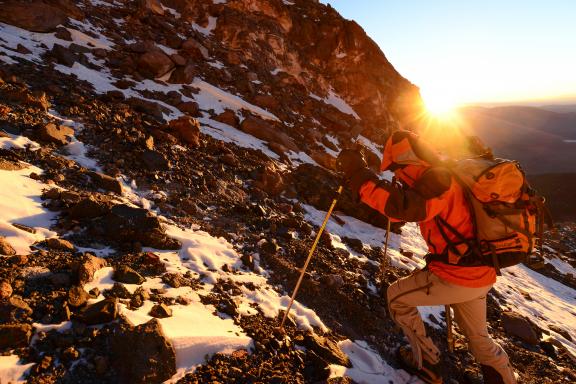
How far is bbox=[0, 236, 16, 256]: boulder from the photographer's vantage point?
10.8 ft

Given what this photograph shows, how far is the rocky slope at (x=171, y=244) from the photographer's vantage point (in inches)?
114

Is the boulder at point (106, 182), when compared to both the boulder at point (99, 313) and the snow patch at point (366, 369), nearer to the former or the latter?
the boulder at point (99, 313)

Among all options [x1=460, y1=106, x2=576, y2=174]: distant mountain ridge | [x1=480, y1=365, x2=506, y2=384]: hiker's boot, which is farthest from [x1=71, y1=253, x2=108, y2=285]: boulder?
[x1=460, y1=106, x2=576, y2=174]: distant mountain ridge

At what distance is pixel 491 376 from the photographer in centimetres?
378

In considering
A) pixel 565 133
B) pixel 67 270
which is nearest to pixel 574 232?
pixel 67 270

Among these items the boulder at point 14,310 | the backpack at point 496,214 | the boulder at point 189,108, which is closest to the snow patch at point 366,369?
the backpack at point 496,214

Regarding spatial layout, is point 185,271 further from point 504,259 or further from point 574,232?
point 574,232

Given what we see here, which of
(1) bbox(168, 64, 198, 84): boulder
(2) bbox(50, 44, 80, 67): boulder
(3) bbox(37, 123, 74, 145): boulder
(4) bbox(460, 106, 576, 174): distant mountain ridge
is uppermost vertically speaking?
(4) bbox(460, 106, 576, 174): distant mountain ridge

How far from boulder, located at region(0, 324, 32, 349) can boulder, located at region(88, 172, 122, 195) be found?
10.6 feet

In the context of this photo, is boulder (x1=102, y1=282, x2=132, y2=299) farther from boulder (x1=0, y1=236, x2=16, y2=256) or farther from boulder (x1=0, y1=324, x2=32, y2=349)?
boulder (x1=0, y1=236, x2=16, y2=256)

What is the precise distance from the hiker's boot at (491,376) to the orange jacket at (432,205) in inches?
37.9

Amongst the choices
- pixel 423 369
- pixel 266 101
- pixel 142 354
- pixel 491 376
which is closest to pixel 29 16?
pixel 266 101

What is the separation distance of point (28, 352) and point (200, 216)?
3740 millimetres

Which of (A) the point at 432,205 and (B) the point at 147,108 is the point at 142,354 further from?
(B) the point at 147,108
